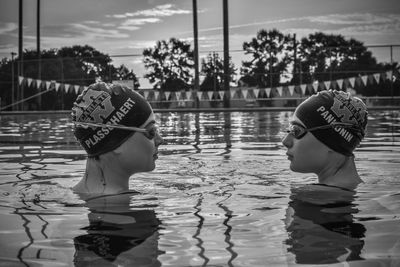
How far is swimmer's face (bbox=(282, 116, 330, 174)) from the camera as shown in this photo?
15.6 ft

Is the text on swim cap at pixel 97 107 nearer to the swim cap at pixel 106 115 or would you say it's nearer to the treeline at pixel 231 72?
the swim cap at pixel 106 115

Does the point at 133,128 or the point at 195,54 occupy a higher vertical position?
the point at 195,54

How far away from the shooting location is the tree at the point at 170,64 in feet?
103

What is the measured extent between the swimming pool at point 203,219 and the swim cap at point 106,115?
44cm

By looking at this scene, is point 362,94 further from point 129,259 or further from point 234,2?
point 129,259

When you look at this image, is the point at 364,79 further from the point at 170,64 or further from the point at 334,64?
the point at 170,64

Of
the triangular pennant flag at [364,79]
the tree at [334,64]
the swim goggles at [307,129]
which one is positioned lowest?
the swim goggles at [307,129]

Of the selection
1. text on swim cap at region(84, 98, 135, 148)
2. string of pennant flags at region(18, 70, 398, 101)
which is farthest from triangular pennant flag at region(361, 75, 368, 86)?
text on swim cap at region(84, 98, 135, 148)

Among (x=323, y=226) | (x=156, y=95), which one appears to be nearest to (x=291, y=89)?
(x=156, y=95)

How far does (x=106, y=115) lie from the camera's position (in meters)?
4.40

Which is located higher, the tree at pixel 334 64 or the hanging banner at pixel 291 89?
the tree at pixel 334 64

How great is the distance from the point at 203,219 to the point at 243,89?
26.5 m

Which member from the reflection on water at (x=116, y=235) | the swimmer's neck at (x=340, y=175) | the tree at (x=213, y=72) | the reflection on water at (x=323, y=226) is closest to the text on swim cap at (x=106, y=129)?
the reflection on water at (x=116, y=235)

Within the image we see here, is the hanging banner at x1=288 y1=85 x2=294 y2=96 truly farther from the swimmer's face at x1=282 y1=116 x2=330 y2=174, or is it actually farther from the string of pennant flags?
the swimmer's face at x1=282 y1=116 x2=330 y2=174
